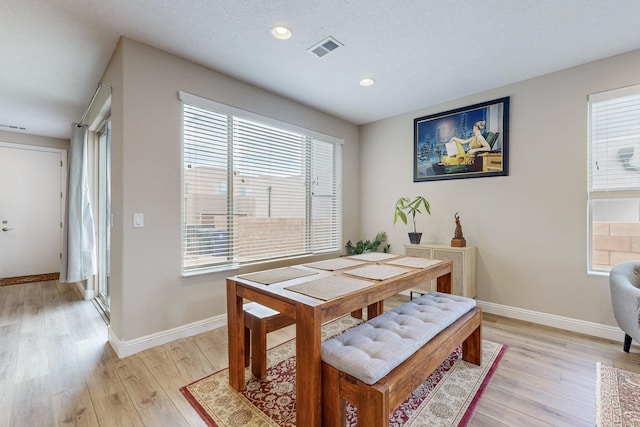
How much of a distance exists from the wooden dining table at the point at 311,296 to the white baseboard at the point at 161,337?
997 mm

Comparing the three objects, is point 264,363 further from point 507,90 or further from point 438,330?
point 507,90

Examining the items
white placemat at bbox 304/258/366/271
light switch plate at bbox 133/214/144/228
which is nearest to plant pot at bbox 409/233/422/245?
white placemat at bbox 304/258/366/271

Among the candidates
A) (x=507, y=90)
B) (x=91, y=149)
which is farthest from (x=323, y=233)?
(x=91, y=149)

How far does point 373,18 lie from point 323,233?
105 inches

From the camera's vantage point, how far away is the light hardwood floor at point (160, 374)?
1579 mm

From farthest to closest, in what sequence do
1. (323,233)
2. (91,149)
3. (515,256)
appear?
1. (323,233)
2. (91,149)
3. (515,256)

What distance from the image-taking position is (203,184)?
108 inches

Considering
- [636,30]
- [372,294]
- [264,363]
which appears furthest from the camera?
[636,30]

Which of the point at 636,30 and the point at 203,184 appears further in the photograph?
the point at 203,184

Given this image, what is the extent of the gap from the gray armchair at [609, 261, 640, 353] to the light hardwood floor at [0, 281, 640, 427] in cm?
28

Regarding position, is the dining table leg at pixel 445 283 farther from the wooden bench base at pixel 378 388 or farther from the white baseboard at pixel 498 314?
the white baseboard at pixel 498 314

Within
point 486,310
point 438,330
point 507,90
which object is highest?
point 507,90

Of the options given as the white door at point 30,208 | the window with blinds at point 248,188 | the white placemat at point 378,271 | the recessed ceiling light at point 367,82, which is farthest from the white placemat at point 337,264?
the white door at point 30,208

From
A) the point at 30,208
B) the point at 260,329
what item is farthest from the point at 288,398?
the point at 30,208
